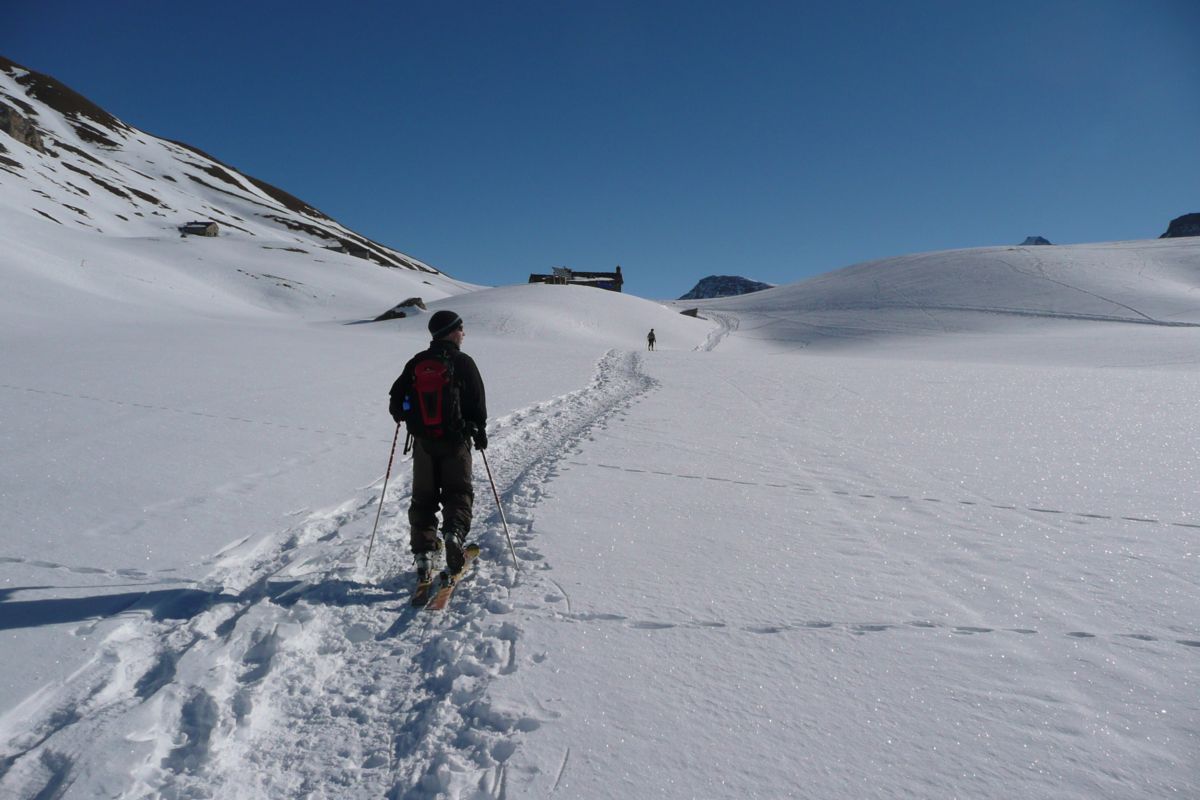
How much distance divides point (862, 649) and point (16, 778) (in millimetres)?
4013

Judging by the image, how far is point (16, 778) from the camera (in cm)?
240

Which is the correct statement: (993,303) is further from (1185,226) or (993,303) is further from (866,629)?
(1185,226)

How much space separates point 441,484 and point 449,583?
0.73 metres

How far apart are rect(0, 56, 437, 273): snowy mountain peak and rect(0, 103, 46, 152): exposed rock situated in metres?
0.09

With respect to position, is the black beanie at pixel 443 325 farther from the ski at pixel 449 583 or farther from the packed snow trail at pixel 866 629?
the packed snow trail at pixel 866 629

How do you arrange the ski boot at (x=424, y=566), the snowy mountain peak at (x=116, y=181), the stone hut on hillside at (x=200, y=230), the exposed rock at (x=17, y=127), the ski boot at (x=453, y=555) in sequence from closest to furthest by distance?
the ski boot at (x=424, y=566)
the ski boot at (x=453, y=555)
the snowy mountain peak at (x=116, y=181)
the stone hut on hillside at (x=200, y=230)
the exposed rock at (x=17, y=127)

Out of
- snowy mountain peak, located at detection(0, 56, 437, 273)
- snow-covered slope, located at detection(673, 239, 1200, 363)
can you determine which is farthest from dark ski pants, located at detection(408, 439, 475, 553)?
snowy mountain peak, located at detection(0, 56, 437, 273)

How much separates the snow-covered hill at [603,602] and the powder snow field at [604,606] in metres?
0.02

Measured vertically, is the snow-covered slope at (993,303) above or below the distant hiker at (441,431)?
above

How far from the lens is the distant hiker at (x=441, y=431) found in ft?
13.6

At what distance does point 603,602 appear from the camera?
3.86 meters

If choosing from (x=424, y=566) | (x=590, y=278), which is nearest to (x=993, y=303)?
(x=590, y=278)

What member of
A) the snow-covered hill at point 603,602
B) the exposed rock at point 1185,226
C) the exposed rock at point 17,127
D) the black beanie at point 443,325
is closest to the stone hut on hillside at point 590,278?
the snow-covered hill at point 603,602

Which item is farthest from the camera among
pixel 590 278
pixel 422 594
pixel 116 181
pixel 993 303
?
pixel 116 181
